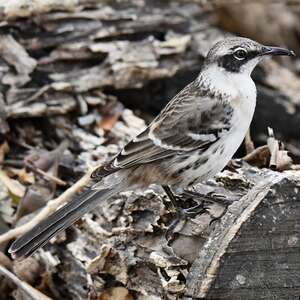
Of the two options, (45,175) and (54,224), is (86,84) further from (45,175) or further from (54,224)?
(54,224)

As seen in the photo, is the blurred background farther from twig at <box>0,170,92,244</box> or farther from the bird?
the bird

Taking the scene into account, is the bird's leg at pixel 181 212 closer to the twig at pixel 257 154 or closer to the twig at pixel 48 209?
the twig at pixel 257 154

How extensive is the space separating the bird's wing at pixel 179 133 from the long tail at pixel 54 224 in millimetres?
155

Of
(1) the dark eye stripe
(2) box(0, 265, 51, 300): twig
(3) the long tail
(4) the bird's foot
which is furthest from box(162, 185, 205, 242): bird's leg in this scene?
(2) box(0, 265, 51, 300): twig

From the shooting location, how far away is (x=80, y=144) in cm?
609

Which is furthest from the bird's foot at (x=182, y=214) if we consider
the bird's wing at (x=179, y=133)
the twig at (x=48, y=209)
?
the twig at (x=48, y=209)

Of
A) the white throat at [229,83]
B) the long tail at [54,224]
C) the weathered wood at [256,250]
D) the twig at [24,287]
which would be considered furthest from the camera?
the twig at [24,287]

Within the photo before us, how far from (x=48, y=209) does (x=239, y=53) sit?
162 centimetres

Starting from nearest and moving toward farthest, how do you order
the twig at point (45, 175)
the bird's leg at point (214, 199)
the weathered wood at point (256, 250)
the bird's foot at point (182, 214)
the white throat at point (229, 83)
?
the weathered wood at point (256, 250) < the bird's leg at point (214, 199) < the bird's foot at point (182, 214) < the white throat at point (229, 83) < the twig at point (45, 175)

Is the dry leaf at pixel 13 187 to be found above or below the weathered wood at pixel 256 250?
below

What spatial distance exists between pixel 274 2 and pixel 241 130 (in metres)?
3.64

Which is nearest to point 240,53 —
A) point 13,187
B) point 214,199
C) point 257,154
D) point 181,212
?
point 257,154

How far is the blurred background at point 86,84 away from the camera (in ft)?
19.7

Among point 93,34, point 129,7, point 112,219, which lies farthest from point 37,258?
point 129,7
